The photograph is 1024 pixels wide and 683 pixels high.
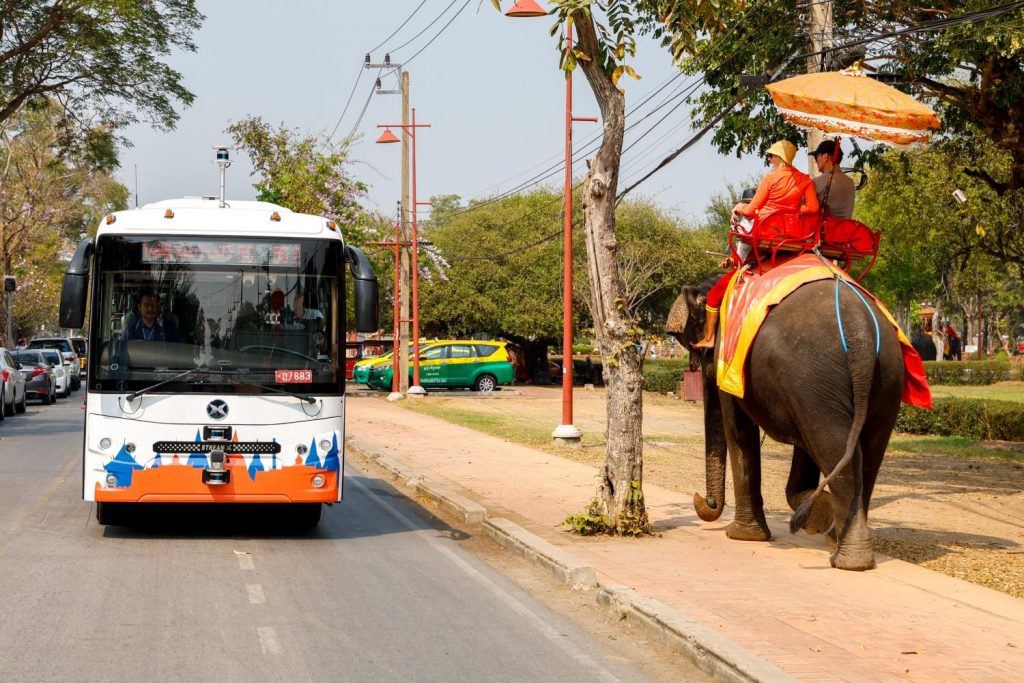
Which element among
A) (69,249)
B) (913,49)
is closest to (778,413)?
(913,49)

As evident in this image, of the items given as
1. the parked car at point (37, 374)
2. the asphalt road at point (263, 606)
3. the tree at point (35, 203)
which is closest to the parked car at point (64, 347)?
the tree at point (35, 203)

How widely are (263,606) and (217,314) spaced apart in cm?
359

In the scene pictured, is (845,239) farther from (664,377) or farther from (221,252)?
(664,377)

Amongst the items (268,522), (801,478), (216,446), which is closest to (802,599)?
(801,478)

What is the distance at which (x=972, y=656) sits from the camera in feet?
22.9

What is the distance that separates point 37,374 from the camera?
1435 inches

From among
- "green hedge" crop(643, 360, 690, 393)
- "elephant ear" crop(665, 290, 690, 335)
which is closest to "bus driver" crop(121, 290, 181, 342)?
"elephant ear" crop(665, 290, 690, 335)

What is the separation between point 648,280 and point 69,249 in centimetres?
3292

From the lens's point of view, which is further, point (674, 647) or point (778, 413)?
point (778, 413)

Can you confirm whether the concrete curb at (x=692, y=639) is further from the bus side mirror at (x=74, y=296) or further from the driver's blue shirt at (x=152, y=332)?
the bus side mirror at (x=74, y=296)

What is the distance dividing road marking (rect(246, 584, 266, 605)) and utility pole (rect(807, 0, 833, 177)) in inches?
351

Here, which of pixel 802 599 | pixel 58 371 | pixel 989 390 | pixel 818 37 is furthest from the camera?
pixel 58 371

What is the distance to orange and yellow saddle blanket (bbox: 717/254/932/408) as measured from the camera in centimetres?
1002

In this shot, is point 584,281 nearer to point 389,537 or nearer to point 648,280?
point 648,280
